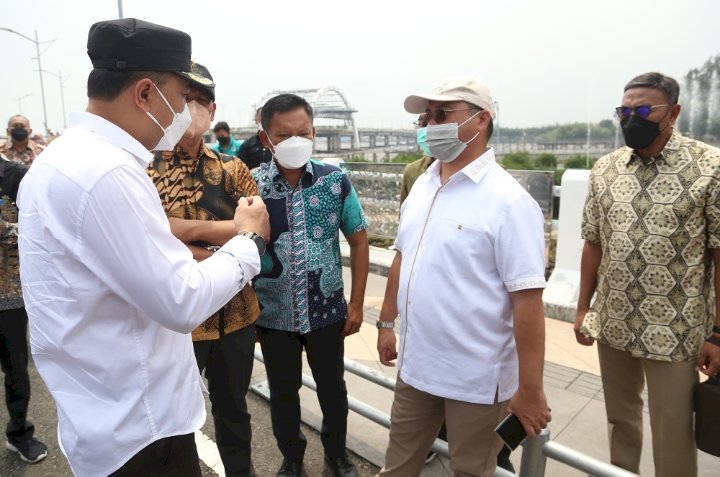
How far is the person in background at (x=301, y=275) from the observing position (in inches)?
91.7

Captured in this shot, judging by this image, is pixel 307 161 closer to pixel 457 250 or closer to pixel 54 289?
pixel 457 250

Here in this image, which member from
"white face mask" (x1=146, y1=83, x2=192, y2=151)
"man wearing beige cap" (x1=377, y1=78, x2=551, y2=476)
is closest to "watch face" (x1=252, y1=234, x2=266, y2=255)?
"white face mask" (x1=146, y1=83, x2=192, y2=151)

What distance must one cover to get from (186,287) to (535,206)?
1.19 meters

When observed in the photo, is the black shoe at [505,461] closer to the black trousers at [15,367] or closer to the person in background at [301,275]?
the person in background at [301,275]

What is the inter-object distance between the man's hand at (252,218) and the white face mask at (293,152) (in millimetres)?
656

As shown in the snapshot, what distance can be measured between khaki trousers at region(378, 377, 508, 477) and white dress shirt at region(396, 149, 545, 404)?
0.06 metres

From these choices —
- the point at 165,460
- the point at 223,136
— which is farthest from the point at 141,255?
the point at 223,136

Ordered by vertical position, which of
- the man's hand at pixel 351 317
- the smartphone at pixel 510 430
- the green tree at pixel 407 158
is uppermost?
the green tree at pixel 407 158

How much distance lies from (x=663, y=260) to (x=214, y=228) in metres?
1.82

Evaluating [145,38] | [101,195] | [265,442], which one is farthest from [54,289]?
[265,442]

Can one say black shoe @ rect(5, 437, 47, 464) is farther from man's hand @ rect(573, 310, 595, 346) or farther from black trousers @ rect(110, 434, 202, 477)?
man's hand @ rect(573, 310, 595, 346)

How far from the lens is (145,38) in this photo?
4.30 feet

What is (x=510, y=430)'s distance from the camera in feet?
5.80

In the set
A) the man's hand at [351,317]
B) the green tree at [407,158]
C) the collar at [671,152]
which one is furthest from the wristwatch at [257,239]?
the green tree at [407,158]
